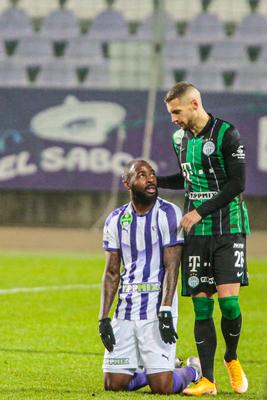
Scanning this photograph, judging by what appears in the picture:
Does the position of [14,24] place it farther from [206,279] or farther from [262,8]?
[206,279]

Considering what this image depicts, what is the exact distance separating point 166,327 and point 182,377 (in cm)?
53

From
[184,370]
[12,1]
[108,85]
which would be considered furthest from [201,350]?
[12,1]

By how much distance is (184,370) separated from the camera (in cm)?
739

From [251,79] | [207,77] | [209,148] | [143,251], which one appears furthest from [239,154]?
[207,77]

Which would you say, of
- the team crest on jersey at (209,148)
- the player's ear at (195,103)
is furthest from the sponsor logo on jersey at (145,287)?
the player's ear at (195,103)

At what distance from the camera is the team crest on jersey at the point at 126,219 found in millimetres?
7197

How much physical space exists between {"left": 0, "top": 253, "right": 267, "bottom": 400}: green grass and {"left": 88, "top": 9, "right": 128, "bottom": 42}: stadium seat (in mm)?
8967

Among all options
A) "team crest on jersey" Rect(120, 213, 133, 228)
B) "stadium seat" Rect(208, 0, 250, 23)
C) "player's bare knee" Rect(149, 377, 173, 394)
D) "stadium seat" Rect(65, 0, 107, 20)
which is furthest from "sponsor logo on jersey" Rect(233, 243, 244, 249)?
"stadium seat" Rect(65, 0, 107, 20)

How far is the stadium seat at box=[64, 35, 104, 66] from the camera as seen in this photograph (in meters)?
24.4

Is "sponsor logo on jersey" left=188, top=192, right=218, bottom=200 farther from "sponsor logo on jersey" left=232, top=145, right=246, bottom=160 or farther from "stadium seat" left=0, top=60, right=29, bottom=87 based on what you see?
"stadium seat" left=0, top=60, right=29, bottom=87

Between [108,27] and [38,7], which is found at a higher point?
[38,7]

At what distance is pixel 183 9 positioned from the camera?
24578 mm

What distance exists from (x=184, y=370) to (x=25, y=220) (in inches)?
633

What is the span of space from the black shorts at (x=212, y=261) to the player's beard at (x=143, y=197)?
433 millimetres
